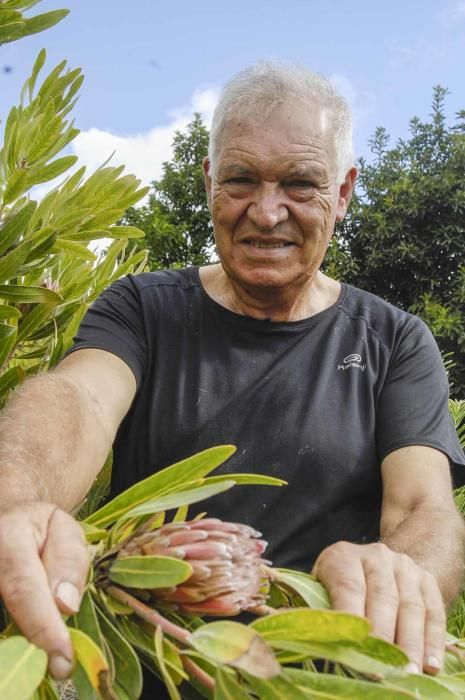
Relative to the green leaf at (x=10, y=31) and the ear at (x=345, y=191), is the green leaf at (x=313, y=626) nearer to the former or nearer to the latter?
the ear at (x=345, y=191)

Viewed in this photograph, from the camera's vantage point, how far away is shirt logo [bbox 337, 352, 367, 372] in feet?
6.10

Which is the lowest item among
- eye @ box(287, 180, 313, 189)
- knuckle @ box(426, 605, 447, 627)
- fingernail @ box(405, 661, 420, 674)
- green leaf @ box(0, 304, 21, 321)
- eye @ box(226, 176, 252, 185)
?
knuckle @ box(426, 605, 447, 627)

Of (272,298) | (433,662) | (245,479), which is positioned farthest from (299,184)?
(433,662)

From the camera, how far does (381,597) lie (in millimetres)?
886

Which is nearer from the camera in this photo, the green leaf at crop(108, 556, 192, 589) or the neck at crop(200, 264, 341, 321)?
the green leaf at crop(108, 556, 192, 589)

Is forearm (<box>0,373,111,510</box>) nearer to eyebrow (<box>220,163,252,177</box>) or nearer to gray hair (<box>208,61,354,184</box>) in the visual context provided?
eyebrow (<box>220,163,252,177</box>)

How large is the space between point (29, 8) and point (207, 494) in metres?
1.77

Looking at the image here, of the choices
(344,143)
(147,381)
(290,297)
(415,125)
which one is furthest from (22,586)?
(415,125)

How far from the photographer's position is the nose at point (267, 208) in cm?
182

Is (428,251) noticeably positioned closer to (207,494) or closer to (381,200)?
(381,200)

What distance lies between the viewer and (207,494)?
2.59 ft

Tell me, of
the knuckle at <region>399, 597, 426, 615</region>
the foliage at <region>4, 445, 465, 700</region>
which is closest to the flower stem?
the foliage at <region>4, 445, 465, 700</region>

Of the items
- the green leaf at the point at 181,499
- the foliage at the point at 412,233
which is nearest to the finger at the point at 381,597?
the green leaf at the point at 181,499

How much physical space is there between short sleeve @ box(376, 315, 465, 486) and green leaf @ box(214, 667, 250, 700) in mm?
1078
